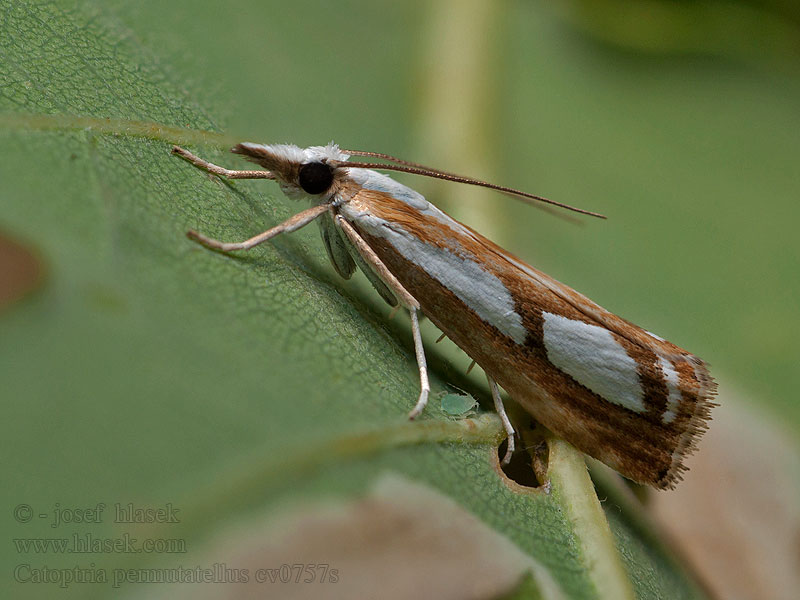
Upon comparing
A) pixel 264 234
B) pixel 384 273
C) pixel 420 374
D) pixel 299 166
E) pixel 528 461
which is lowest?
pixel 528 461

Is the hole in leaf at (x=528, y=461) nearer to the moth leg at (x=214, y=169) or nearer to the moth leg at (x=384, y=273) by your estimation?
the moth leg at (x=384, y=273)

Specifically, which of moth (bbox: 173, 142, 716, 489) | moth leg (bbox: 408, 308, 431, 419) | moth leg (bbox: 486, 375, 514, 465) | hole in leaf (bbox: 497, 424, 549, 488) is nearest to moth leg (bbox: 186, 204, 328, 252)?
moth (bbox: 173, 142, 716, 489)

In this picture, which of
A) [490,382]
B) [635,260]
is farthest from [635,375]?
[635,260]

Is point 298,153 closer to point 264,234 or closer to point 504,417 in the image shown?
point 264,234

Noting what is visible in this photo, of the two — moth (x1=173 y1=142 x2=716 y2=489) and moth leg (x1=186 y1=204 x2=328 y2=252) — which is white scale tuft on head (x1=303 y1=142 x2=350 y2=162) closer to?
moth (x1=173 y1=142 x2=716 y2=489)

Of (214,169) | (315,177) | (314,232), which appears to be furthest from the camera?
(314,232)

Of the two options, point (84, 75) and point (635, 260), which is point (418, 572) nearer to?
point (84, 75)

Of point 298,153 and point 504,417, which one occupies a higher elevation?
point 298,153

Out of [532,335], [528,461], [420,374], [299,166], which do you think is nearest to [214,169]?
[299,166]
